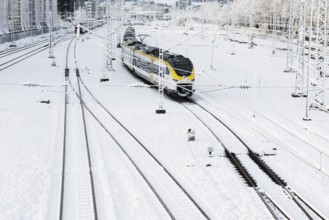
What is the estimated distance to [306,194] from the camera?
49.2 ft

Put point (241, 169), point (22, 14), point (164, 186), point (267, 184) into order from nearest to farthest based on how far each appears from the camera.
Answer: point (164, 186) → point (267, 184) → point (241, 169) → point (22, 14)

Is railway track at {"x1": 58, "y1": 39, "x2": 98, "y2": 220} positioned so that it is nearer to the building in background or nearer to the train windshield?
the train windshield

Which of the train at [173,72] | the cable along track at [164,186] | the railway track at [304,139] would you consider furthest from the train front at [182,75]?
Result: the cable along track at [164,186]

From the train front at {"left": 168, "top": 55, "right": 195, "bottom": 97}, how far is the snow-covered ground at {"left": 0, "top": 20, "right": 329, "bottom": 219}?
1221mm

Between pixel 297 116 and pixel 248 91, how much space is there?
27.0ft

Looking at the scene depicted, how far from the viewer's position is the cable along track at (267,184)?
44.4 ft

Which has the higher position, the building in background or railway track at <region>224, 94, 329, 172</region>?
the building in background

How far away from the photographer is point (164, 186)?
15336 millimetres

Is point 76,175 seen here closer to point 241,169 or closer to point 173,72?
point 241,169

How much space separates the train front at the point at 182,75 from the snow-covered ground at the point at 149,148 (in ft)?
4.01

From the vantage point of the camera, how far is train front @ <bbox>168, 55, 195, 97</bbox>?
95.5 feet

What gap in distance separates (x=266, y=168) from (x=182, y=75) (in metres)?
13.0

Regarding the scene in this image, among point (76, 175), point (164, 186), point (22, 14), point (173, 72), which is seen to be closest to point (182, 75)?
point (173, 72)

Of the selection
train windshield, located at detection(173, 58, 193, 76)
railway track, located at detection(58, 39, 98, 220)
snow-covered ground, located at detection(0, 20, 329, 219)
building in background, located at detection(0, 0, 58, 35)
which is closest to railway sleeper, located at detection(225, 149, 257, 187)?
snow-covered ground, located at detection(0, 20, 329, 219)
